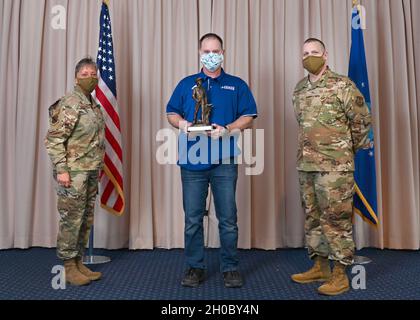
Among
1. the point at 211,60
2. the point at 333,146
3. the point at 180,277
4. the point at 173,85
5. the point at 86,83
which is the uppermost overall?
the point at 173,85

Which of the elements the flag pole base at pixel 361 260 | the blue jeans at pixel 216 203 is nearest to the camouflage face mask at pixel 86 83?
the blue jeans at pixel 216 203

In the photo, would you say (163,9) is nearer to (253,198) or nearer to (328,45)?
(328,45)

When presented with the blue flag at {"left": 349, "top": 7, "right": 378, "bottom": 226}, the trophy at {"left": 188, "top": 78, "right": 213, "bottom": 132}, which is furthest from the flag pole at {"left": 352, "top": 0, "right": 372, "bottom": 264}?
the trophy at {"left": 188, "top": 78, "right": 213, "bottom": 132}

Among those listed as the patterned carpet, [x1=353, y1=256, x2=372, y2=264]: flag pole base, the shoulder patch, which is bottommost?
the patterned carpet

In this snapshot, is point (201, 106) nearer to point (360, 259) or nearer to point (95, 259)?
point (95, 259)

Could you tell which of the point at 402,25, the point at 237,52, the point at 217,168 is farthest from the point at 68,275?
the point at 402,25

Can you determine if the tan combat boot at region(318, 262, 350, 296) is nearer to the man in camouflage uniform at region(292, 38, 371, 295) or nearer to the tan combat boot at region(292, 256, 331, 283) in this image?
the man in camouflage uniform at region(292, 38, 371, 295)

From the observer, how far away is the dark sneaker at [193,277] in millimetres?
2514

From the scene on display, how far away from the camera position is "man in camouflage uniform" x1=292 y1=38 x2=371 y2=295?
238 centimetres

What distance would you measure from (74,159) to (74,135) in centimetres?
16

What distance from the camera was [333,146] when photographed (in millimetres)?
2402

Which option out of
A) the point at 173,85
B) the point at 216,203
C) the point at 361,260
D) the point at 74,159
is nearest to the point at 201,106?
the point at 216,203

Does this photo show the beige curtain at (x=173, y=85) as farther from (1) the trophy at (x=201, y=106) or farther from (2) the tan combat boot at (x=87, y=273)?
(1) the trophy at (x=201, y=106)

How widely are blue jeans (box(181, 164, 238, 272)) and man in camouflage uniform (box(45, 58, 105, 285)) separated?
25.6 inches
